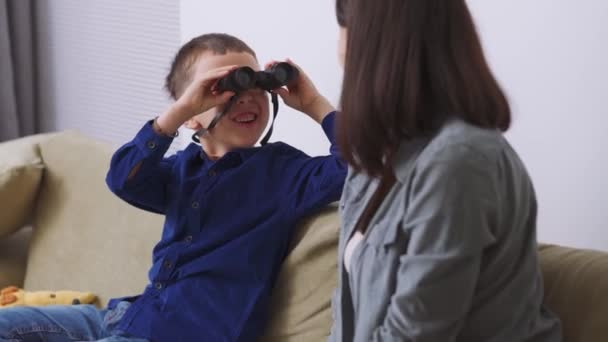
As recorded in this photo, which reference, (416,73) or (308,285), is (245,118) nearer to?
(308,285)

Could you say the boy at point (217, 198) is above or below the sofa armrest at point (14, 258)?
above

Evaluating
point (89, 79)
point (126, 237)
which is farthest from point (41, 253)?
point (89, 79)

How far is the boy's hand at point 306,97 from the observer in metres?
2.10

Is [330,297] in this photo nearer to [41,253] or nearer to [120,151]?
[120,151]

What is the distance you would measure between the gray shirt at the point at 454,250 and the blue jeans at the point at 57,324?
89 centimetres

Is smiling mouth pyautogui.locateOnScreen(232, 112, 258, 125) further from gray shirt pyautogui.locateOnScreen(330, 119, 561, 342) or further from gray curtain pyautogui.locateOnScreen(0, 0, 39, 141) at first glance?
gray curtain pyautogui.locateOnScreen(0, 0, 39, 141)

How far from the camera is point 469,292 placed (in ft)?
4.59

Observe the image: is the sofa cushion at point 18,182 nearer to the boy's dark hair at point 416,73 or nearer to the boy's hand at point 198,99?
the boy's hand at point 198,99

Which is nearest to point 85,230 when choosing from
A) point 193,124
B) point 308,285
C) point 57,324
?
point 57,324

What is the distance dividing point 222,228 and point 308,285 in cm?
23

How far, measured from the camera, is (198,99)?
6.77 ft

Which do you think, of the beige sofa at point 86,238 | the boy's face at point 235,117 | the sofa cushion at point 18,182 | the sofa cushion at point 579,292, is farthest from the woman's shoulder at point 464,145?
the sofa cushion at point 18,182

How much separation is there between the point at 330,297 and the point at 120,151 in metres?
0.57

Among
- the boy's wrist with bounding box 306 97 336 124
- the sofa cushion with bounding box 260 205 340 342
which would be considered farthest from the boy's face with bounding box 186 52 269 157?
the sofa cushion with bounding box 260 205 340 342
